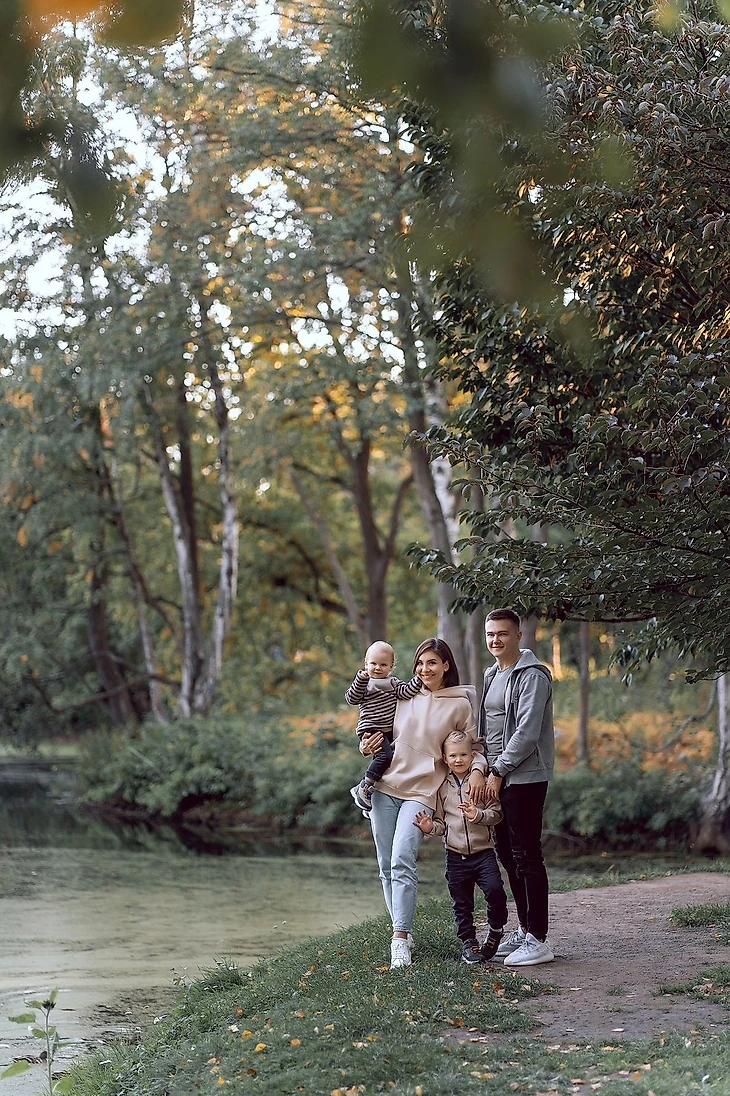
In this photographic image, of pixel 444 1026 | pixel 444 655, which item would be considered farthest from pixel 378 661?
pixel 444 1026

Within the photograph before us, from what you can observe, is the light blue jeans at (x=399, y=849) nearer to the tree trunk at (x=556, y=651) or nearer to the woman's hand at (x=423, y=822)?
the woman's hand at (x=423, y=822)

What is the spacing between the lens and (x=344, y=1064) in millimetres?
5332

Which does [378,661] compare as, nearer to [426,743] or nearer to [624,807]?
[426,743]

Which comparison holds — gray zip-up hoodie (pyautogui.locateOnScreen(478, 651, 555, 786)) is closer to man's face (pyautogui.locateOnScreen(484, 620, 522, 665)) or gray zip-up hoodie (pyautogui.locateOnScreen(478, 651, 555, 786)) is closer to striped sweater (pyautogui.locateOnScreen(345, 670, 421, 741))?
man's face (pyautogui.locateOnScreen(484, 620, 522, 665))

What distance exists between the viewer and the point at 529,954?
7.06 meters

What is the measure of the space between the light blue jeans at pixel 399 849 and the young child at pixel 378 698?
0.12m

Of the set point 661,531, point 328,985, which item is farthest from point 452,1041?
point 661,531

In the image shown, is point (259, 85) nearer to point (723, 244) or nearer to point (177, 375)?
point (177, 375)

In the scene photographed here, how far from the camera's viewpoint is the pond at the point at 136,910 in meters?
8.84

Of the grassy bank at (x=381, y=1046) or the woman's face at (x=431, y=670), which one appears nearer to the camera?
the grassy bank at (x=381, y=1046)

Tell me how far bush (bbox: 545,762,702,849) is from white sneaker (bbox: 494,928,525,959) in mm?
10134

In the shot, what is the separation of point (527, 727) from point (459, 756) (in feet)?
1.35

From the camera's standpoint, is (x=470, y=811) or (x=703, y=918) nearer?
(x=470, y=811)

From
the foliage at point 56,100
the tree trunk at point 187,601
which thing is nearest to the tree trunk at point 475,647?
the tree trunk at point 187,601
